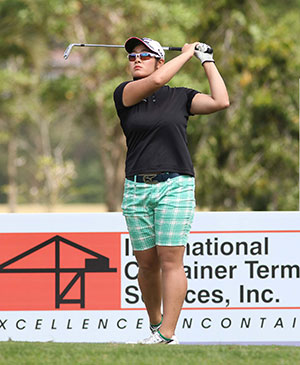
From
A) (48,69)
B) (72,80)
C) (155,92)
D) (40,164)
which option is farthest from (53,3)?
(155,92)

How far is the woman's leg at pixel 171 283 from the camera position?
4.21 m

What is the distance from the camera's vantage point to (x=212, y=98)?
13.9 feet

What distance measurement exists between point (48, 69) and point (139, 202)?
88.6 feet

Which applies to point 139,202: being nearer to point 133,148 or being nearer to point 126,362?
point 133,148

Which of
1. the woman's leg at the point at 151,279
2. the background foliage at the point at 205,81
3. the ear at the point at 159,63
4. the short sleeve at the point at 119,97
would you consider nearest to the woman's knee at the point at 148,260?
the woman's leg at the point at 151,279

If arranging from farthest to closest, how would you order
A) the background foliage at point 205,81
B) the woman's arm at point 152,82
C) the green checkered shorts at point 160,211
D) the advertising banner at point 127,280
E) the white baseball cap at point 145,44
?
the background foliage at point 205,81 < the advertising banner at point 127,280 < the white baseball cap at point 145,44 < the green checkered shorts at point 160,211 < the woman's arm at point 152,82

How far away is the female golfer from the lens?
4168 millimetres

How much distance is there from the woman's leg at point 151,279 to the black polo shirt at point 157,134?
465mm

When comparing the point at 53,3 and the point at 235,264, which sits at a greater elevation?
the point at 53,3

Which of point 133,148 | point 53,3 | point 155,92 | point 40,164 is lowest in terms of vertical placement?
point 40,164

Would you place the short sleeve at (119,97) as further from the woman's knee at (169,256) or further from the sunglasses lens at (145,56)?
the woman's knee at (169,256)

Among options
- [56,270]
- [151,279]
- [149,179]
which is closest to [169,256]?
[151,279]

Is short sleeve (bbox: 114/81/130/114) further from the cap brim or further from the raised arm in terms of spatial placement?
the raised arm

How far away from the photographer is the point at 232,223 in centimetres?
542
